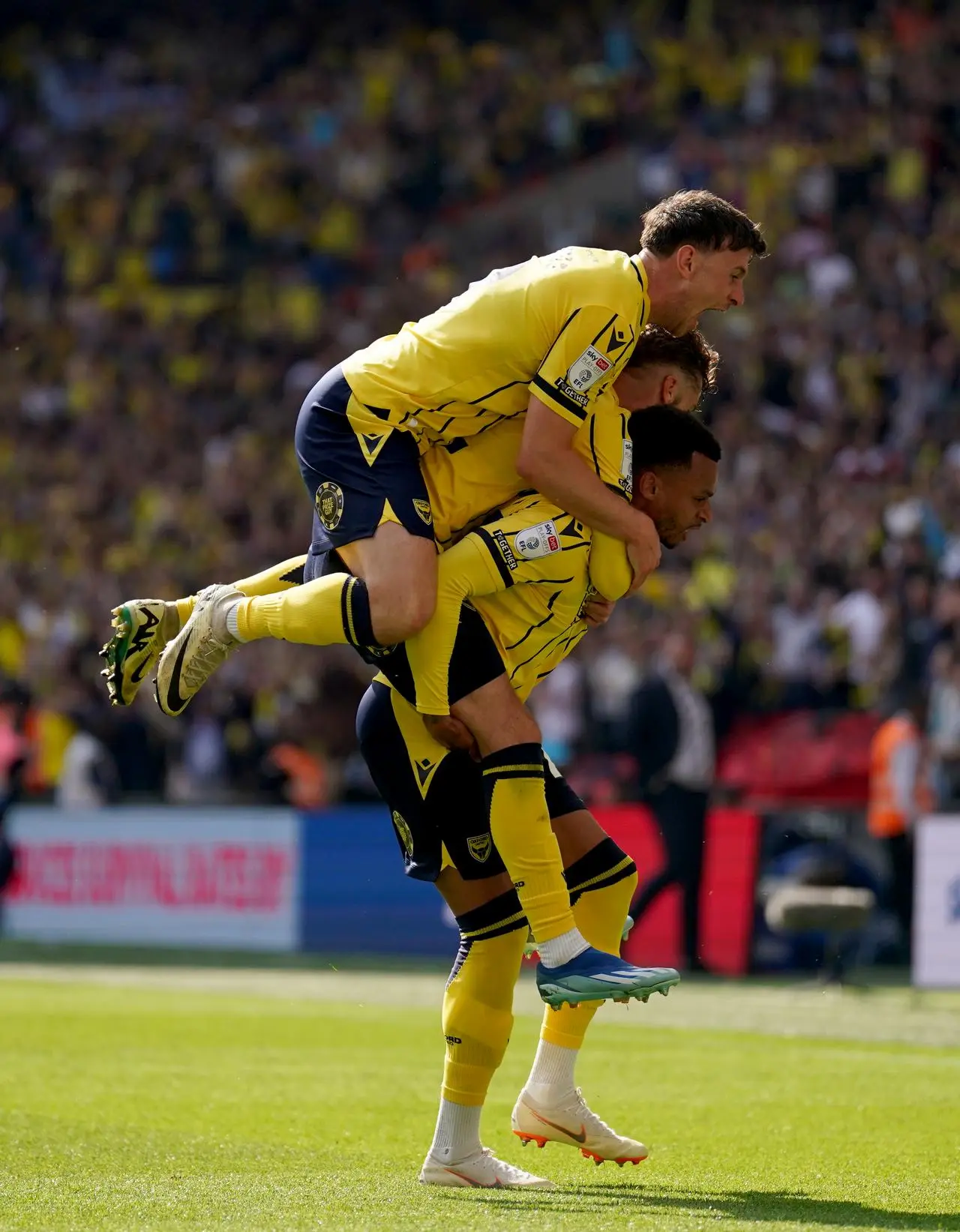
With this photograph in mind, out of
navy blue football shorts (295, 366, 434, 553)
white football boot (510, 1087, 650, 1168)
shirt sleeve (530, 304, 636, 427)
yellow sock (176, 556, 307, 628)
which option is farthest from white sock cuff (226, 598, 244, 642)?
white football boot (510, 1087, 650, 1168)

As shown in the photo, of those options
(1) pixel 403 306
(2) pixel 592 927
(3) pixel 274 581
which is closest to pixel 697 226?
(3) pixel 274 581

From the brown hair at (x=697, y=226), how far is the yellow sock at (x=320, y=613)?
1268mm

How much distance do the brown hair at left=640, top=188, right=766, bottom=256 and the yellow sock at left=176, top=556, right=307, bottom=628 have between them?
4.67ft

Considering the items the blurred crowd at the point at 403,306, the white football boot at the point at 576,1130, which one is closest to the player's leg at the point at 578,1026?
the white football boot at the point at 576,1130

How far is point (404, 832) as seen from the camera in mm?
5914

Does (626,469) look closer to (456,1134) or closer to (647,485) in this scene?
(647,485)

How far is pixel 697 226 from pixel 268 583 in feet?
5.44

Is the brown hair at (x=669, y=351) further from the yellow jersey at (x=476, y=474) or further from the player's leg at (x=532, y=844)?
the player's leg at (x=532, y=844)

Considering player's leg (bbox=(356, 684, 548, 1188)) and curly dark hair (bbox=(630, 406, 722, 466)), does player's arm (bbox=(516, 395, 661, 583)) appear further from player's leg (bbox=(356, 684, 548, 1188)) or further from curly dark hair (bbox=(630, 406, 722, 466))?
player's leg (bbox=(356, 684, 548, 1188))

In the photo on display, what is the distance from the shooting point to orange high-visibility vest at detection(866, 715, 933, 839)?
14.1 m

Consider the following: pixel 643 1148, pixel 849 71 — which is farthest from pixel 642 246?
pixel 849 71

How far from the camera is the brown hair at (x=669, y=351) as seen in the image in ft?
19.7

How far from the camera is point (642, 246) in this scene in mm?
5891

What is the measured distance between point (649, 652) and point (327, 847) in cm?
306
